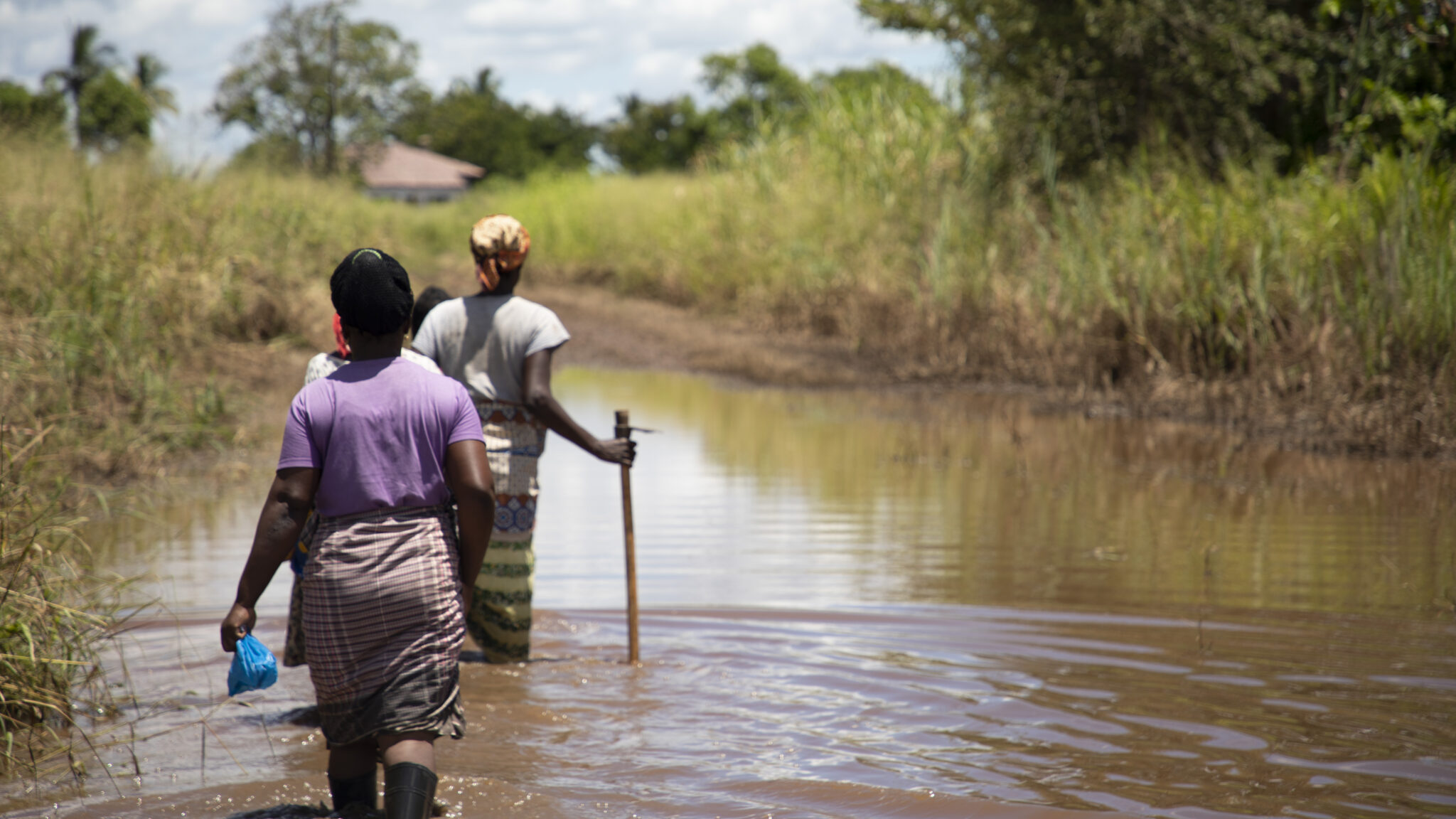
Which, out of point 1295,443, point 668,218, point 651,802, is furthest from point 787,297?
point 651,802

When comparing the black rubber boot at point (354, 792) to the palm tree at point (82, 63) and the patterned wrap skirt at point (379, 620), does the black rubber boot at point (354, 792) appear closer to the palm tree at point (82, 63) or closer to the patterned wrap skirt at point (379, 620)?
the patterned wrap skirt at point (379, 620)

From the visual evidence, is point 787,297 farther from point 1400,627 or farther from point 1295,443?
point 1400,627

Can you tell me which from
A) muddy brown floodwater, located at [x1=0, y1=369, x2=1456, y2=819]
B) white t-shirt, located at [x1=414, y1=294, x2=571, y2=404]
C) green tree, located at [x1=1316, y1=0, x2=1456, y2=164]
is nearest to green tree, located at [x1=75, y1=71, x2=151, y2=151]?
green tree, located at [x1=1316, y1=0, x2=1456, y2=164]

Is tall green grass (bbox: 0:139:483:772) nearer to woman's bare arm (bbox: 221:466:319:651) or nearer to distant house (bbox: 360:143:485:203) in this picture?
woman's bare arm (bbox: 221:466:319:651)

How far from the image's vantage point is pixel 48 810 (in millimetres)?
3492

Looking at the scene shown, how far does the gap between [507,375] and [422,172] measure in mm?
60020

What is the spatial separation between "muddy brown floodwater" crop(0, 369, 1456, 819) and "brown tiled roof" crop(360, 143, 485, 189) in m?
51.5

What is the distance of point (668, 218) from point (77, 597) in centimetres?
1920

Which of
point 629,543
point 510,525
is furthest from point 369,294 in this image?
point 629,543

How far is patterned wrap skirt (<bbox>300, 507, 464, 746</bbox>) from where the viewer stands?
114 inches

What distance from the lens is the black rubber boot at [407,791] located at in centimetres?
280

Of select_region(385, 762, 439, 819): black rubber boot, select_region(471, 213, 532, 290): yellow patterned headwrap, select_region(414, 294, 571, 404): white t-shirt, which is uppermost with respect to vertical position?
select_region(471, 213, 532, 290): yellow patterned headwrap

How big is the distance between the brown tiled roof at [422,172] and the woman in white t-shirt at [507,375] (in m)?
53.5

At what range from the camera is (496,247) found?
15.2 ft
